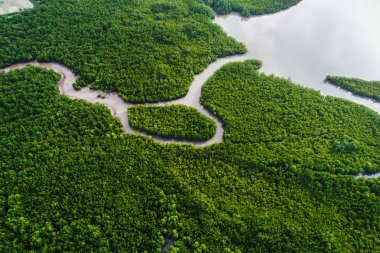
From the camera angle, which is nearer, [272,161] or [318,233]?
[318,233]

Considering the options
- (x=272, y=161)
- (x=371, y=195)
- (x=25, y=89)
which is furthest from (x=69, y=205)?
(x=371, y=195)

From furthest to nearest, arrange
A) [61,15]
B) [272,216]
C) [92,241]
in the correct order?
[61,15]
[272,216]
[92,241]

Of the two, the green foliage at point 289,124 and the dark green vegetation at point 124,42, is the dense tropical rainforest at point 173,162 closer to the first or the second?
the green foliage at point 289,124

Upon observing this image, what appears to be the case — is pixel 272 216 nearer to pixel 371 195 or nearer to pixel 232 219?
pixel 232 219

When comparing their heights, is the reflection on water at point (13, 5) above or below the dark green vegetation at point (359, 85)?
below

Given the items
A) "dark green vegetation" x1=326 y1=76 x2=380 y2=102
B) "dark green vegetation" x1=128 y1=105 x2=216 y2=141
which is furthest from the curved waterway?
"dark green vegetation" x1=326 y1=76 x2=380 y2=102

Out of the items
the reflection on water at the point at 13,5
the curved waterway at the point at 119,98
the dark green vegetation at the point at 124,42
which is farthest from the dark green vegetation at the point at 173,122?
the reflection on water at the point at 13,5
